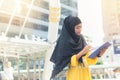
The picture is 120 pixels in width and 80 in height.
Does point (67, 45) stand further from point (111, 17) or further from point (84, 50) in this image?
point (111, 17)

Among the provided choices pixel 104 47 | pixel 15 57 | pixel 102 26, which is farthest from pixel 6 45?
pixel 104 47

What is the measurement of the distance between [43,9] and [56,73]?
629 cm

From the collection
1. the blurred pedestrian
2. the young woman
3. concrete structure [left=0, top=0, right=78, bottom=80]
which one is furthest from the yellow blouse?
the blurred pedestrian

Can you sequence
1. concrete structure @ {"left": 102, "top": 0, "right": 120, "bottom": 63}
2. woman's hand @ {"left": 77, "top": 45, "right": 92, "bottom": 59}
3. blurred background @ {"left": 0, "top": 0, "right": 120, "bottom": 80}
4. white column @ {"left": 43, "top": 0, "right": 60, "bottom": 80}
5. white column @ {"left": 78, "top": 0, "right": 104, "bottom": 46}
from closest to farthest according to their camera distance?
1. woman's hand @ {"left": 77, "top": 45, "right": 92, "bottom": 59}
2. blurred background @ {"left": 0, "top": 0, "right": 120, "bottom": 80}
3. white column @ {"left": 43, "top": 0, "right": 60, "bottom": 80}
4. concrete structure @ {"left": 102, "top": 0, "right": 120, "bottom": 63}
5. white column @ {"left": 78, "top": 0, "right": 104, "bottom": 46}

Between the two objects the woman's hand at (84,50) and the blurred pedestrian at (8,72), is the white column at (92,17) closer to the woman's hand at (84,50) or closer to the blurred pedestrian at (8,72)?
the blurred pedestrian at (8,72)

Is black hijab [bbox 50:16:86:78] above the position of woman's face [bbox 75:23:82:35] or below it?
below

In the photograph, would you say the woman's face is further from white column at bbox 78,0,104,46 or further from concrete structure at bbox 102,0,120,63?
white column at bbox 78,0,104,46

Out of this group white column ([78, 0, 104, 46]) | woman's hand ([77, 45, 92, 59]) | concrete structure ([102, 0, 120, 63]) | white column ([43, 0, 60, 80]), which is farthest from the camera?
white column ([78, 0, 104, 46])

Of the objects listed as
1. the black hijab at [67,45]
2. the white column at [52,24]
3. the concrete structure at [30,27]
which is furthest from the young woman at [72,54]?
the white column at [52,24]

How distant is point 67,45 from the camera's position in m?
0.93

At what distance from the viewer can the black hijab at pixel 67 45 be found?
934 millimetres

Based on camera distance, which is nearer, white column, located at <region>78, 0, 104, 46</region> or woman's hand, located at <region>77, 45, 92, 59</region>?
woman's hand, located at <region>77, 45, 92, 59</region>

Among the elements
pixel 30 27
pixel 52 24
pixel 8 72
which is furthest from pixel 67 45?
pixel 30 27

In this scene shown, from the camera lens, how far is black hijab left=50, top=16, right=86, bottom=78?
934mm
